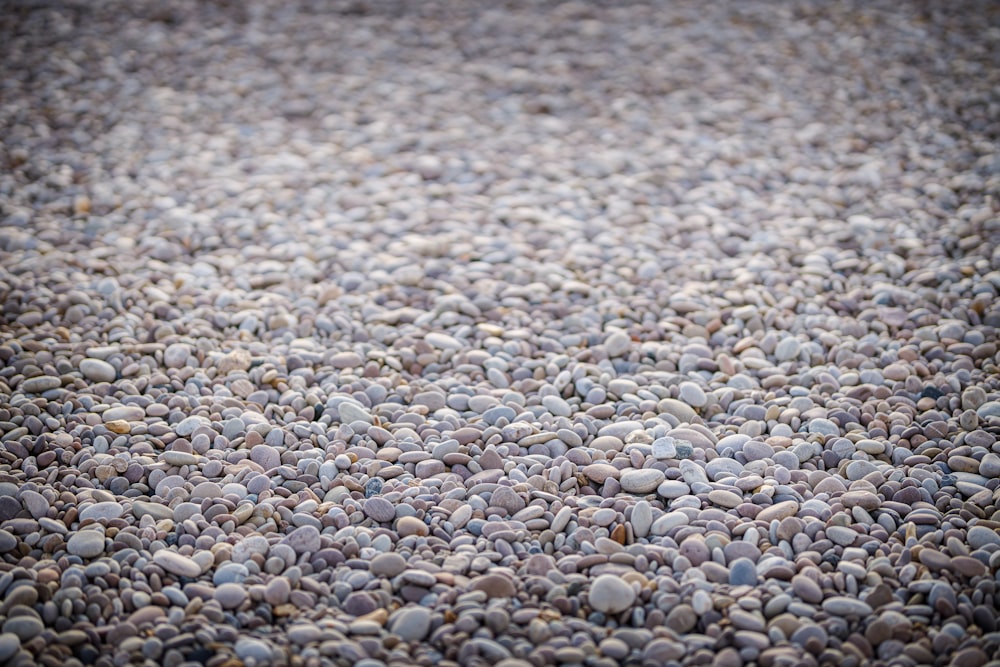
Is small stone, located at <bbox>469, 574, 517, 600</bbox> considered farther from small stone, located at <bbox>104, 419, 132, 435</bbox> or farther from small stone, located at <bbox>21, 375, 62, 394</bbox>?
small stone, located at <bbox>21, 375, 62, 394</bbox>

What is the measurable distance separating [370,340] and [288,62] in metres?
2.31

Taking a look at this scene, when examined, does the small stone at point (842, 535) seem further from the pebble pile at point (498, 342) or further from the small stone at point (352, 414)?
the small stone at point (352, 414)

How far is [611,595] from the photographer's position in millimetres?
1806

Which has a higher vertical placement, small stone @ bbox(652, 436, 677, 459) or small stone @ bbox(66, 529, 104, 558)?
small stone @ bbox(652, 436, 677, 459)

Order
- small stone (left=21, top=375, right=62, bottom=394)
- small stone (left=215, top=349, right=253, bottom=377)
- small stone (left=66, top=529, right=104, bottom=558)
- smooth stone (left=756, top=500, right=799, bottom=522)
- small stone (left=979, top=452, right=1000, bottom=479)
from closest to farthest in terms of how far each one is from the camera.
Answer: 1. small stone (left=66, top=529, right=104, bottom=558)
2. smooth stone (left=756, top=500, right=799, bottom=522)
3. small stone (left=979, top=452, right=1000, bottom=479)
4. small stone (left=21, top=375, right=62, bottom=394)
5. small stone (left=215, top=349, right=253, bottom=377)

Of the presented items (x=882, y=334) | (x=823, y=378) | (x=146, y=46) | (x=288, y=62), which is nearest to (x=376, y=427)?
(x=823, y=378)

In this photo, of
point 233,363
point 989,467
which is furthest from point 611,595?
point 233,363

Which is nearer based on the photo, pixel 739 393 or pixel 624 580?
pixel 624 580

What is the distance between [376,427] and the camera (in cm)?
230

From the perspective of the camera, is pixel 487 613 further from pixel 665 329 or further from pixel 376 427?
pixel 665 329

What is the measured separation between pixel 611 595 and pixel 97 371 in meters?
1.63

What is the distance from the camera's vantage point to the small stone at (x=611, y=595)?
1799 mm

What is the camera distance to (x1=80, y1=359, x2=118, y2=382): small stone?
2.46 metres

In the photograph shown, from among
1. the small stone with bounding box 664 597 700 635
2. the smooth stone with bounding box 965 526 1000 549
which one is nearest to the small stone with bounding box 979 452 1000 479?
the smooth stone with bounding box 965 526 1000 549
